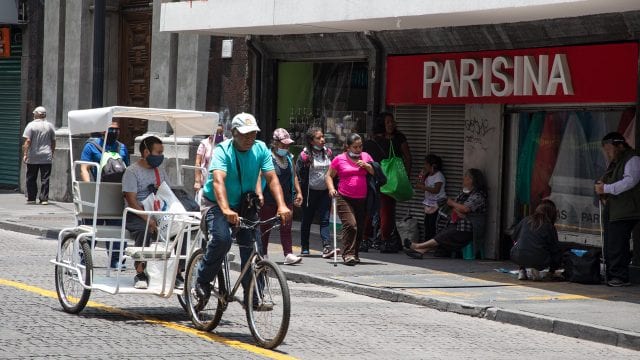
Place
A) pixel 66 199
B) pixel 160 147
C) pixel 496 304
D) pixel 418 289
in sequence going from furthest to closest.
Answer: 1. pixel 66 199
2. pixel 418 289
3. pixel 496 304
4. pixel 160 147

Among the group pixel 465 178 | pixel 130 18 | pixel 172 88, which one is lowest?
pixel 465 178

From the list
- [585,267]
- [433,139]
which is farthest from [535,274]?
[433,139]

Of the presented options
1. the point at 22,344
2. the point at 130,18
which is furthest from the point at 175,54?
the point at 22,344

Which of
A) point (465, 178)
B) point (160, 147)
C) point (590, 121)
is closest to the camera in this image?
point (160, 147)

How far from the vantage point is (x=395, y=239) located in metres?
17.4

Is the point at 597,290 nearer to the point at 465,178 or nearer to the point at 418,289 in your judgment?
the point at 418,289

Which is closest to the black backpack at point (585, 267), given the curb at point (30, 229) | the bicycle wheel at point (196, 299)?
the bicycle wheel at point (196, 299)

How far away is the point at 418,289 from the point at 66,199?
13.5m

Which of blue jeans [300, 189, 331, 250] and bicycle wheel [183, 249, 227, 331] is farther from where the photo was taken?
blue jeans [300, 189, 331, 250]

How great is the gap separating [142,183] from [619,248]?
583cm

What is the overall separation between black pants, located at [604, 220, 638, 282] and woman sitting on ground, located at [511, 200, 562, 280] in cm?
64

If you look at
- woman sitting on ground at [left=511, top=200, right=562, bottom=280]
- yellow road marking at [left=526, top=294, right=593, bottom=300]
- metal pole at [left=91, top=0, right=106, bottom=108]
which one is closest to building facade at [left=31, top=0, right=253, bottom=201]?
metal pole at [left=91, top=0, right=106, bottom=108]

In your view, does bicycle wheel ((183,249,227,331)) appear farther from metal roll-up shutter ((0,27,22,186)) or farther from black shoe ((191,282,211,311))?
metal roll-up shutter ((0,27,22,186))

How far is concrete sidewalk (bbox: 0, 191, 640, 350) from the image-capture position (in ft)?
36.7
